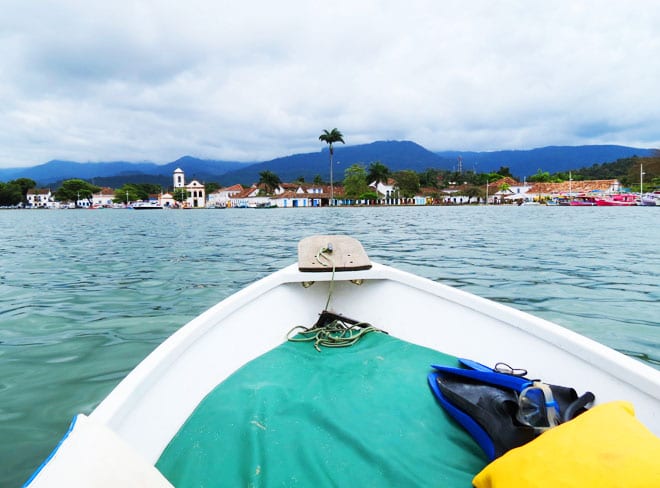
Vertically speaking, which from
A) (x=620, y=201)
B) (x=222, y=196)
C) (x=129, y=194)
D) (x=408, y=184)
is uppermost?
(x=129, y=194)

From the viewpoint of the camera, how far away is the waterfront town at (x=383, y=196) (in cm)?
6700

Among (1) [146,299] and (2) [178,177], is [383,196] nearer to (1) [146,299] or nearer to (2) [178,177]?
(2) [178,177]

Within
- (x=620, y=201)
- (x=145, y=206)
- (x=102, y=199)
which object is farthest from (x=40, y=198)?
(x=620, y=201)

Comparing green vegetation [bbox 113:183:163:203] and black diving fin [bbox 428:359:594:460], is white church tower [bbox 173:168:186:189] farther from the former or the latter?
black diving fin [bbox 428:359:594:460]

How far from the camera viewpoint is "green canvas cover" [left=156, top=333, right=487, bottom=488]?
1.45 m

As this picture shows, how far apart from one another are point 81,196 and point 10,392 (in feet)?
371

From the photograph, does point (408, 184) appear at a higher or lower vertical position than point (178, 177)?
lower

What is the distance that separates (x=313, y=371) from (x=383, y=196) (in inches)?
3100

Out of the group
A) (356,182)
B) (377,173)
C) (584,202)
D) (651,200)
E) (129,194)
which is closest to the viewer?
(651,200)

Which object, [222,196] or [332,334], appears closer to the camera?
[332,334]

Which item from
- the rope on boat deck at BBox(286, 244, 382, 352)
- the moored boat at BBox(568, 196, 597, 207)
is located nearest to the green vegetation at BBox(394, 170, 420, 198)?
the moored boat at BBox(568, 196, 597, 207)

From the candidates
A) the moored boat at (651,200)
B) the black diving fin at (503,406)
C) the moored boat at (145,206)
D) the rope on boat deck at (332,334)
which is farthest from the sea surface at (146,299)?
the moored boat at (145,206)

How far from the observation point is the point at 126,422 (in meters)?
1.43

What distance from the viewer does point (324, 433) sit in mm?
1692
